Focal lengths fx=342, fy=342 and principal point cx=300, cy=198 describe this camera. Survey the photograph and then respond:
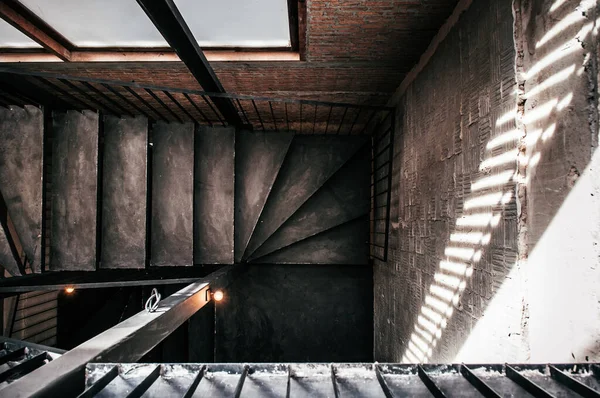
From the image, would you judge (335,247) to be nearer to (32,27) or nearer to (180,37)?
(180,37)

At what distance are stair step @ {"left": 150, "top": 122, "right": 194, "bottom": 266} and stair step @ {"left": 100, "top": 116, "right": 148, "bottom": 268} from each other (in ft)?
0.63

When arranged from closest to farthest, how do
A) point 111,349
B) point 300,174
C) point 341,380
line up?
point 341,380
point 111,349
point 300,174

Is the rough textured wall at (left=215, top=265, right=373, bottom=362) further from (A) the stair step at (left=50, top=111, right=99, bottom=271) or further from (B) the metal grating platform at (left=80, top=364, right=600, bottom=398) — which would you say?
(B) the metal grating platform at (left=80, top=364, right=600, bottom=398)

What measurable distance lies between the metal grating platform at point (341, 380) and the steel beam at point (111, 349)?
133mm

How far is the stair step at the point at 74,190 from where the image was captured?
3.56 metres

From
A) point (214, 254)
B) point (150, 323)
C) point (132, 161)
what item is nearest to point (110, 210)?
point (132, 161)

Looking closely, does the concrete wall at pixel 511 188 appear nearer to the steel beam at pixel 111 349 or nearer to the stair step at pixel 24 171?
the steel beam at pixel 111 349

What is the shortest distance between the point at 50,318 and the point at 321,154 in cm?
513

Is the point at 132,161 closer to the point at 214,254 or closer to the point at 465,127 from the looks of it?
the point at 214,254

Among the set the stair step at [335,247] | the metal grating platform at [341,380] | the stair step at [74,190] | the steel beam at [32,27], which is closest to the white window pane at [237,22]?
the steel beam at [32,27]

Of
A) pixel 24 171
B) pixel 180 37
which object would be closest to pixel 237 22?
pixel 180 37

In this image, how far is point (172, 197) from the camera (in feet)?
12.6

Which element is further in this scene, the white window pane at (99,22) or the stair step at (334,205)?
the stair step at (334,205)

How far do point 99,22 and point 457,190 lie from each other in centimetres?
300
